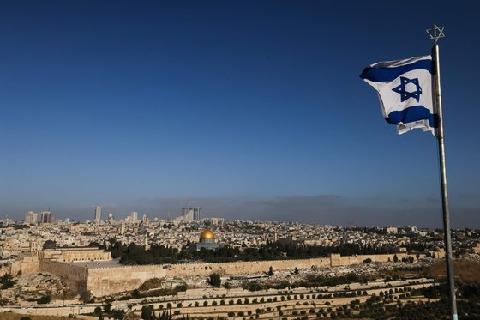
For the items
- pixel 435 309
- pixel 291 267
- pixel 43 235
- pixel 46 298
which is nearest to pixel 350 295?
pixel 435 309

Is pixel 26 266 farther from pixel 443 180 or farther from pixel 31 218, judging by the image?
pixel 31 218

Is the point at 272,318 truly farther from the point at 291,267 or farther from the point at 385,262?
the point at 385,262

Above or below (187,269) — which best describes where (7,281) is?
below

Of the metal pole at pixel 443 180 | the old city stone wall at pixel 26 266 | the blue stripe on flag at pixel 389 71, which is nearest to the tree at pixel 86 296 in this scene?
the old city stone wall at pixel 26 266

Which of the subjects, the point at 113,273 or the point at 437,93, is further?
the point at 113,273

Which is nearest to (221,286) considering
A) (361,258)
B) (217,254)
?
(217,254)

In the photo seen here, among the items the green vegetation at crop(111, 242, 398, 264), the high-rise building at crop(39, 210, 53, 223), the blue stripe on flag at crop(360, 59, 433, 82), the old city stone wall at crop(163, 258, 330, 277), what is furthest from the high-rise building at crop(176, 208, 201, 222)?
the blue stripe on flag at crop(360, 59, 433, 82)

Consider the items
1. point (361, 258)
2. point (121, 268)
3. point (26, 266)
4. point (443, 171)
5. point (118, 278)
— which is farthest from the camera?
point (361, 258)

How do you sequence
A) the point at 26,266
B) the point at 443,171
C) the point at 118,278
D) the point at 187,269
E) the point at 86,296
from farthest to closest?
the point at 26,266 < the point at 187,269 < the point at 118,278 < the point at 86,296 < the point at 443,171
